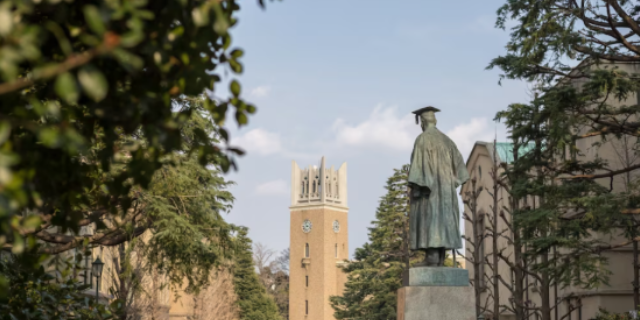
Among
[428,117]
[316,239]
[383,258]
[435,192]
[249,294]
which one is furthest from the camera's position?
[316,239]

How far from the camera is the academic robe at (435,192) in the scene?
10.8m

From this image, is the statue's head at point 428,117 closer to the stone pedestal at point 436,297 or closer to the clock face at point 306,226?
the stone pedestal at point 436,297

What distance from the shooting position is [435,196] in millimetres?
10945

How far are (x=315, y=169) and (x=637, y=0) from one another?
91.1 meters

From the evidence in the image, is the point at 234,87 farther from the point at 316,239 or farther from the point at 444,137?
the point at 316,239

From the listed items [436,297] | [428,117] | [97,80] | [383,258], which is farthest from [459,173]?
[383,258]

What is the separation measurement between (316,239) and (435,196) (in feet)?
300

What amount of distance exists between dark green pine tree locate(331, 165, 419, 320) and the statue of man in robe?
112 feet

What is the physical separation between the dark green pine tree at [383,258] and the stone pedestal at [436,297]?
34.4m

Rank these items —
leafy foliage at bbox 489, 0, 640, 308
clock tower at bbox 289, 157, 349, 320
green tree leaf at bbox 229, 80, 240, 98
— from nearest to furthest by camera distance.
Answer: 1. green tree leaf at bbox 229, 80, 240, 98
2. leafy foliage at bbox 489, 0, 640, 308
3. clock tower at bbox 289, 157, 349, 320

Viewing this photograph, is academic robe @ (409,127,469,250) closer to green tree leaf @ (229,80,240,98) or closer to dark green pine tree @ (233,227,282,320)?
green tree leaf @ (229,80,240,98)

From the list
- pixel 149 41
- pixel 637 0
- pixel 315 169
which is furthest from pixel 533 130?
pixel 315 169

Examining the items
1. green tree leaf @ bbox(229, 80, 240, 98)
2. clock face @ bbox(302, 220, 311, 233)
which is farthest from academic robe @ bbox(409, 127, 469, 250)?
clock face @ bbox(302, 220, 311, 233)

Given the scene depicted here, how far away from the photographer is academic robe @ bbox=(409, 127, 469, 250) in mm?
10844
